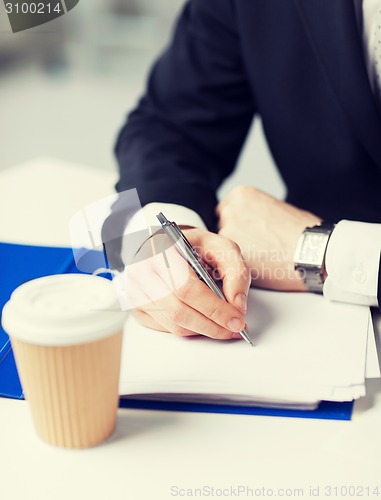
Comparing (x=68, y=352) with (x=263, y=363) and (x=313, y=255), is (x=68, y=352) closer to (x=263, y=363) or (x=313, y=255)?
(x=263, y=363)

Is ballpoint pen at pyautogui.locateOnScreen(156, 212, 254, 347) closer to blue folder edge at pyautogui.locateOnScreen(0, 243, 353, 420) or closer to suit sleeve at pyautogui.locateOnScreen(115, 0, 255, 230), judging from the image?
blue folder edge at pyautogui.locateOnScreen(0, 243, 353, 420)

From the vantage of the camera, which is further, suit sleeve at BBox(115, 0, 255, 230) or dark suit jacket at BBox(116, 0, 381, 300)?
suit sleeve at BBox(115, 0, 255, 230)

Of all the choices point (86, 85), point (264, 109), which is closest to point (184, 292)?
point (264, 109)

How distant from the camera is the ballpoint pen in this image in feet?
2.19

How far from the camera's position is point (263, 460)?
1.85 ft

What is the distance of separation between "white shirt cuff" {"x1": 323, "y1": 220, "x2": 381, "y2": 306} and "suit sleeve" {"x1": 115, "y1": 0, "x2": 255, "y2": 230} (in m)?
0.32

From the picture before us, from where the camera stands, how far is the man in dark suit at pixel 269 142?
0.78 metres

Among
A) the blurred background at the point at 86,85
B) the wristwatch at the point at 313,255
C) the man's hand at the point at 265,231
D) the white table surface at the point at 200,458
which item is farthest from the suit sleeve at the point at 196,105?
the blurred background at the point at 86,85

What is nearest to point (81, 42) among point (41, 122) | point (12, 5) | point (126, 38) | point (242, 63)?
A: point (126, 38)

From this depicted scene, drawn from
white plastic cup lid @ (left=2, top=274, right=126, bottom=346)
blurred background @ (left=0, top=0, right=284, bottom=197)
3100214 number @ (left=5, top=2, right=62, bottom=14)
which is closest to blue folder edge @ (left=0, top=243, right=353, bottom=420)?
white plastic cup lid @ (left=2, top=274, right=126, bottom=346)

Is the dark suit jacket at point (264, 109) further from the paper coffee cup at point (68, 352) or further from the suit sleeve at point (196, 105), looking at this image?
the paper coffee cup at point (68, 352)

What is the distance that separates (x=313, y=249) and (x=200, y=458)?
330 millimetres

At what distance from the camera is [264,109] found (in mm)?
1109

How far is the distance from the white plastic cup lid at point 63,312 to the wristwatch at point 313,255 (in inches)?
12.2
